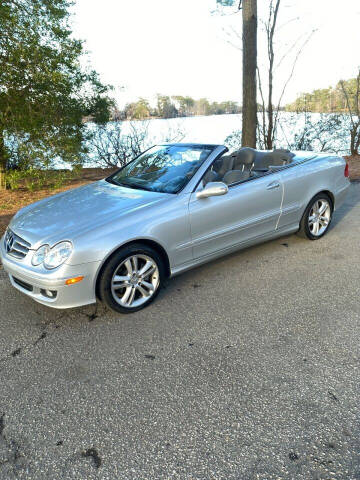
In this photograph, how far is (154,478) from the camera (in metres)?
1.86

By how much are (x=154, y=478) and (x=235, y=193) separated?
282 cm

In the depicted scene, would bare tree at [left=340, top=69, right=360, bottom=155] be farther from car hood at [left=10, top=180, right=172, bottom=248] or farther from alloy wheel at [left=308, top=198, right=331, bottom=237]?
car hood at [left=10, top=180, right=172, bottom=248]

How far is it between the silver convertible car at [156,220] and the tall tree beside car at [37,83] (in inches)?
128

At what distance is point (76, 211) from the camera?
3.55m

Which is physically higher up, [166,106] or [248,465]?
[166,106]

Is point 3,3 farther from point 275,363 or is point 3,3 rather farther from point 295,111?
point 295,111

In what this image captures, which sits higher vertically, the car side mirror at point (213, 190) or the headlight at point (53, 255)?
the car side mirror at point (213, 190)

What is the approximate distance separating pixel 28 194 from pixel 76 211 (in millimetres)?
5613

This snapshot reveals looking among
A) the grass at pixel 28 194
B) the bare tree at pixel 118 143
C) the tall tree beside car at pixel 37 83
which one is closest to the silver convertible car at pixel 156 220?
the grass at pixel 28 194

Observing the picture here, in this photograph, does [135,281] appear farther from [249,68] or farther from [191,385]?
[249,68]

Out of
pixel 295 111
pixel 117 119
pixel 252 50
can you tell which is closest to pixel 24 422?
pixel 252 50

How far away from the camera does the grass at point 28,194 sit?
22.5 ft

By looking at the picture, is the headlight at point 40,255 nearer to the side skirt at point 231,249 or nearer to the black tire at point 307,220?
the side skirt at point 231,249

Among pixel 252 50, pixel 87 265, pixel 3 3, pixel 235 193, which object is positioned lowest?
pixel 87 265
